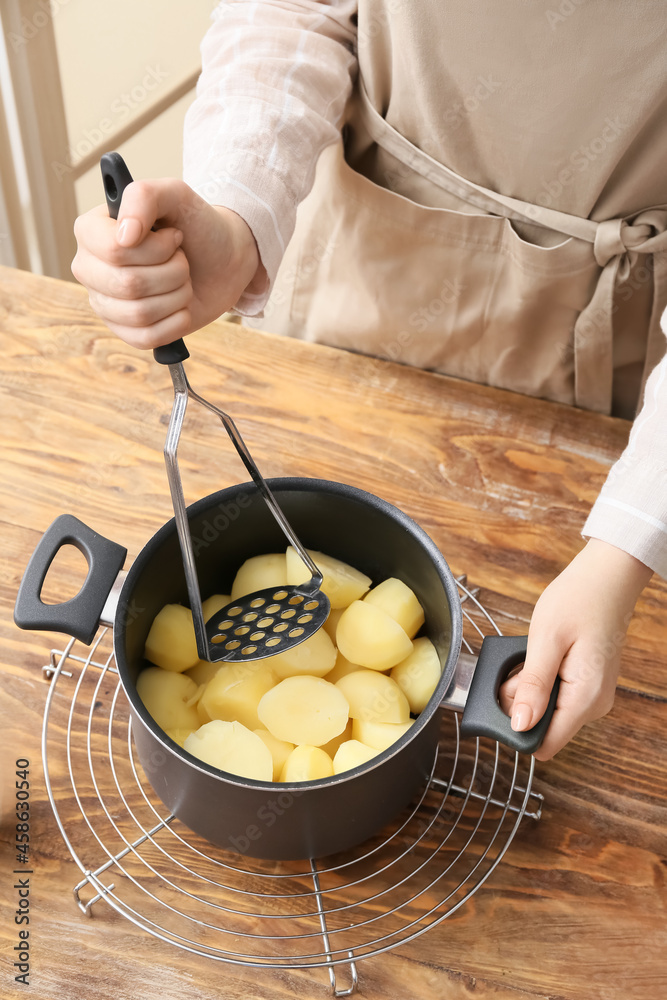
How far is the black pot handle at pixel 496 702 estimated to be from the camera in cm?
60

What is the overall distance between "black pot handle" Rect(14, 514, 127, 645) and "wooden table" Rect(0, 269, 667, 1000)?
181 mm

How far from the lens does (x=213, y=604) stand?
78 cm

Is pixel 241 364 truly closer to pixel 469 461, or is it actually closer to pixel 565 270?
pixel 469 461

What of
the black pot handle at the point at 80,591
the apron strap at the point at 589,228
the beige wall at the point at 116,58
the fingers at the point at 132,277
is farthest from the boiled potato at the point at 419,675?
the beige wall at the point at 116,58

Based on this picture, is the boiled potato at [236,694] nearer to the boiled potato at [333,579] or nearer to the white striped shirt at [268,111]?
the boiled potato at [333,579]

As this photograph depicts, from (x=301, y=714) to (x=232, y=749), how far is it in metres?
0.06

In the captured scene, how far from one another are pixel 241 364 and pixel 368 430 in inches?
7.5

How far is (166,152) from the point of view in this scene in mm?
2023

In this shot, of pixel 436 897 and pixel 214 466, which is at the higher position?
pixel 214 466

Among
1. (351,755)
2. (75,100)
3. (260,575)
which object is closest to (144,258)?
→ (260,575)

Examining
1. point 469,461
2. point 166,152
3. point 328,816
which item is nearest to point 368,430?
point 469,461

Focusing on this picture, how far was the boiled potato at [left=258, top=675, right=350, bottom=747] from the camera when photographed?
2.16ft

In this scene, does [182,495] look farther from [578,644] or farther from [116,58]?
[116,58]

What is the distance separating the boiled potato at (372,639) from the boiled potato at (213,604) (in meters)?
0.13
